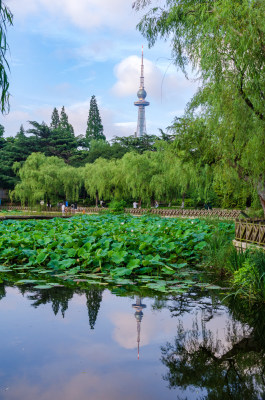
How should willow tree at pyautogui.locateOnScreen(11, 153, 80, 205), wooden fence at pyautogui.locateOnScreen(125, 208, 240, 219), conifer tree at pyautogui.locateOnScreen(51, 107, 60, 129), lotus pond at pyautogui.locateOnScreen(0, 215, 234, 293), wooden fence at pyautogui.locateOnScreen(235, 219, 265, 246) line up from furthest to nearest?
1. conifer tree at pyautogui.locateOnScreen(51, 107, 60, 129)
2. willow tree at pyautogui.locateOnScreen(11, 153, 80, 205)
3. wooden fence at pyautogui.locateOnScreen(125, 208, 240, 219)
4. wooden fence at pyautogui.locateOnScreen(235, 219, 265, 246)
5. lotus pond at pyautogui.locateOnScreen(0, 215, 234, 293)

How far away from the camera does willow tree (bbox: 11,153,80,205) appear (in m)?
32.5

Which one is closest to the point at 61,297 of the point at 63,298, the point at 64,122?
the point at 63,298

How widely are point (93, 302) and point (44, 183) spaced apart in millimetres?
28927

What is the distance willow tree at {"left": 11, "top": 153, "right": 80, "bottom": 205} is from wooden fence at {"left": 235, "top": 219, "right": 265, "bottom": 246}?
25910 mm

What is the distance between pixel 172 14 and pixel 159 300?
4767mm

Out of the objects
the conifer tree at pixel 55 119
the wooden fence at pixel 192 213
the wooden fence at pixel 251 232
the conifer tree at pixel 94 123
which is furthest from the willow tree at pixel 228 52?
the conifer tree at pixel 55 119

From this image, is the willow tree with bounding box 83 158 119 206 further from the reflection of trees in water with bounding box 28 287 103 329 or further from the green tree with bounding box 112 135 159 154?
the reflection of trees in water with bounding box 28 287 103 329

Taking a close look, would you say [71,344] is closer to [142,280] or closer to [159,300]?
[159,300]

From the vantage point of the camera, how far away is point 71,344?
139 inches

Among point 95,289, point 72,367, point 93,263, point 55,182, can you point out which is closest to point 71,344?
point 72,367

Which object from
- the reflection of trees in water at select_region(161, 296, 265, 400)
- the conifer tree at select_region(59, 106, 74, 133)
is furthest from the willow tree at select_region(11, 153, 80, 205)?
the reflection of trees in water at select_region(161, 296, 265, 400)

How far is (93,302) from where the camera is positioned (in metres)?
4.97

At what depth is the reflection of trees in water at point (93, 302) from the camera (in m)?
4.35

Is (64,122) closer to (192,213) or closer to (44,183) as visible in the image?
(44,183)
